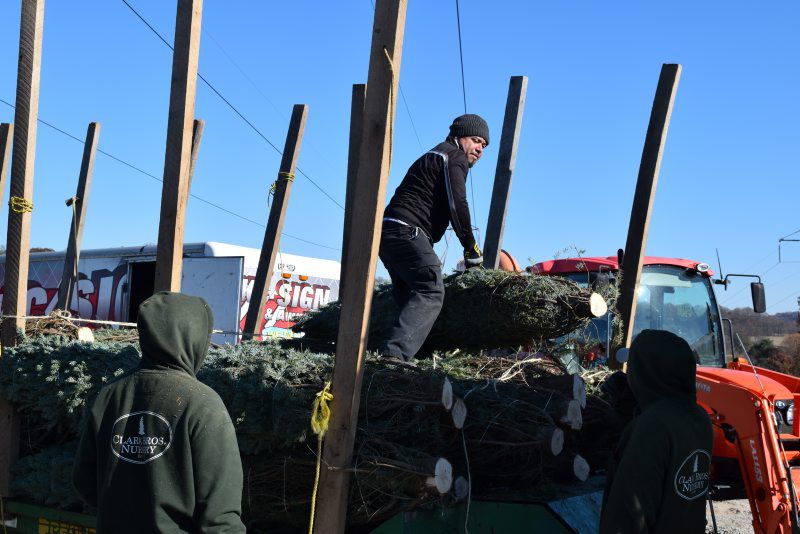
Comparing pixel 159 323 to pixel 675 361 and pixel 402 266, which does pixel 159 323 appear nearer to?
pixel 675 361

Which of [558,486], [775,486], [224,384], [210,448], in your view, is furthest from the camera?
[775,486]

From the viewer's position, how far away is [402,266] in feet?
16.2

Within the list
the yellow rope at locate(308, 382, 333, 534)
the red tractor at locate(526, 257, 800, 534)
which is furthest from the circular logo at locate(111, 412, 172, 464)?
the red tractor at locate(526, 257, 800, 534)

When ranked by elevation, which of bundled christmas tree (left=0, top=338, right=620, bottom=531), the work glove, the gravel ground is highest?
the work glove

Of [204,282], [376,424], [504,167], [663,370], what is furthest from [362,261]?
[204,282]

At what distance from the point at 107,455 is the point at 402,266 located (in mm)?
2518

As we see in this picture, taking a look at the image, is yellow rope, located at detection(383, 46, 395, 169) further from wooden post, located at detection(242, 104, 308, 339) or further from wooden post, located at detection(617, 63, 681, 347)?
wooden post, located at detection(242, 104, 308, 339)

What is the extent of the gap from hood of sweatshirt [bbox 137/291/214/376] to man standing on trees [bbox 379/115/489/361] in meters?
1.94

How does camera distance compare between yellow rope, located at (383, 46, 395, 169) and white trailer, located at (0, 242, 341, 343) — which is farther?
white trailer, located at (0, 242, 341, 343)

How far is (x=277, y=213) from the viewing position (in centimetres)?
836

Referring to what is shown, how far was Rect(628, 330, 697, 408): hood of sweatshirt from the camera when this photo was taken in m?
3.05

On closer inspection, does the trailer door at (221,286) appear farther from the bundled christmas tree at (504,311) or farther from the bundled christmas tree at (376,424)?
the bundled christmas tree at (376,424)

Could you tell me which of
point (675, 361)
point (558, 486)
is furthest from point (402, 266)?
point (675, 361)

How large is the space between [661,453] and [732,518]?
23.0 feet
